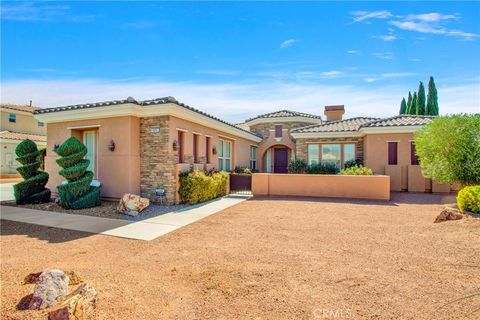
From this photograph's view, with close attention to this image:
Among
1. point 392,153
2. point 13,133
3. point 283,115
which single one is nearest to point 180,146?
point 392,153

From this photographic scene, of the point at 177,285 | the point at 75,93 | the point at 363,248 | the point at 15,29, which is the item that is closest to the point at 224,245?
the point at 177,285

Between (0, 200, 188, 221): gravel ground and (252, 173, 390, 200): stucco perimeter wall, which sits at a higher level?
(252, 173, 390, 200): stucco perimeter wall

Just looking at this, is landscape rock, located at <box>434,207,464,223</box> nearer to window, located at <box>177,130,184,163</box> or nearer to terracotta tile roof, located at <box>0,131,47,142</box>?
window, located at <box>177,130,184,163</box>

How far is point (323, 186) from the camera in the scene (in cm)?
1397

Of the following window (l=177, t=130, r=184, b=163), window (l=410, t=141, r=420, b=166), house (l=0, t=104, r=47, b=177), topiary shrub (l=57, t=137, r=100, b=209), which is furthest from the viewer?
house (l=0, t=104, r=47, b=177)

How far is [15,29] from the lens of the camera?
859 centimetres

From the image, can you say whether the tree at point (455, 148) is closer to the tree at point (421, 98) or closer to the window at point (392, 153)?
the window at point (392, 153)

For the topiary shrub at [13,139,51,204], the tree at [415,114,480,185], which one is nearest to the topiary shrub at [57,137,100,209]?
the topiary shrub at [13,139,51,204]

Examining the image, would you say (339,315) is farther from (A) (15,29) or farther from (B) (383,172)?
(B) (383,172)

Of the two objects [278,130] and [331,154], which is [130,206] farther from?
[278,130]

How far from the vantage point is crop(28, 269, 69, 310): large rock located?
3.38m

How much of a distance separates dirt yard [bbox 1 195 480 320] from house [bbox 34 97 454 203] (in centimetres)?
374

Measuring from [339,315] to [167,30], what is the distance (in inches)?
413

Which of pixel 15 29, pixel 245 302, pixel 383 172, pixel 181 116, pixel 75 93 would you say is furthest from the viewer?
pixel 383 172
